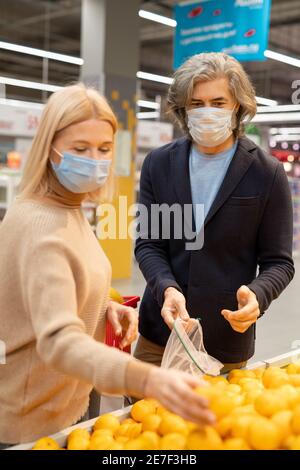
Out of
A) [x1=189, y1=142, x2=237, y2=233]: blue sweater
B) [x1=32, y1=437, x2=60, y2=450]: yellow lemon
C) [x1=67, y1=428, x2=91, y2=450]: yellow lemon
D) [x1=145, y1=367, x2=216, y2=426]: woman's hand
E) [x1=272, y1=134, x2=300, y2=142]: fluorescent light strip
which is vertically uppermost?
[x1=272, y1=134, x2=300, y2=142]: fluorescent light strip

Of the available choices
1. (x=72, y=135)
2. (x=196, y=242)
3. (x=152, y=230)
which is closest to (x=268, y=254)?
(x=196, y=242)

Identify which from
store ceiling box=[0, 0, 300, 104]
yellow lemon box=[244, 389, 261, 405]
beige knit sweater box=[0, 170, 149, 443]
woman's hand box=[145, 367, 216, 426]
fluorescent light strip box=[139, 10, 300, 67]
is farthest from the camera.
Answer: store ceiling box=[0, 0, 300, 104]

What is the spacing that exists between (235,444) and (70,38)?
18.0m

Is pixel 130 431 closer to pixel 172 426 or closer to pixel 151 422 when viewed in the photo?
pixel 151 422

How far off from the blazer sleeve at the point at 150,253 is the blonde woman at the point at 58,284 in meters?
0.55

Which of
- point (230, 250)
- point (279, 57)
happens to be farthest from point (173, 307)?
point (279, 57)

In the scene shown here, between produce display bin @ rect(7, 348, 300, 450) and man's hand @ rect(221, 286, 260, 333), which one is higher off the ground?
man's hand @ rect(221, 286, 260, 333)

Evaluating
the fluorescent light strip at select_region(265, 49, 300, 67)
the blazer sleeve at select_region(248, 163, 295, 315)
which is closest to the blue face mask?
the blazer sleeve at select_region(248, 163, 295, 315)

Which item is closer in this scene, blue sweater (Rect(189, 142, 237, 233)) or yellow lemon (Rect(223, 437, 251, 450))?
yellow lemon (Rect(223, 437, 251, 450))

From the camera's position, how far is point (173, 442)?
1423 millimetres

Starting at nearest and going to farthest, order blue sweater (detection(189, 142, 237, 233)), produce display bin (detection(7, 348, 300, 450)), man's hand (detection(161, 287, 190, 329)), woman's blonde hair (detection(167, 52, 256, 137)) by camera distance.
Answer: produce display bin (detection(7, 348, 300, 450))
man's hand (detection(161, 287, 190, 329))
woman's blonde hair (detection(167, 52, 256, 137))
blue sweater (detection(189, 142, 237, 233))

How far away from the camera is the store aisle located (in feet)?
19.1

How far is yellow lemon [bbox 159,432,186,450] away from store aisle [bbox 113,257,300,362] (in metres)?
3.08

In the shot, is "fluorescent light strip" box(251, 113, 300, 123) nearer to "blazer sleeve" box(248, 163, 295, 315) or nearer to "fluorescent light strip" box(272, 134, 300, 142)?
"fluorescent light strip" box(272, 134, 300, 142)
